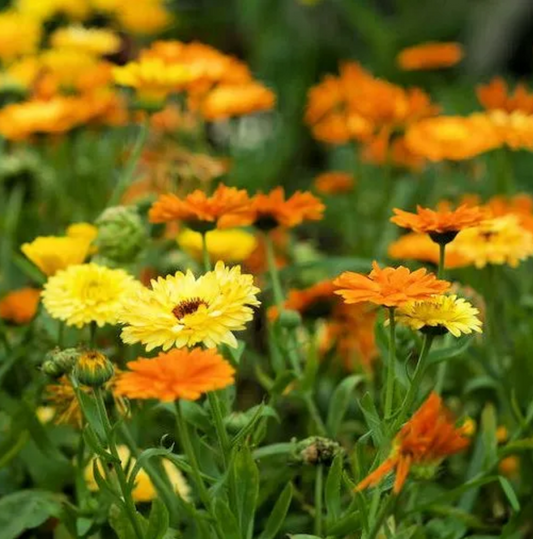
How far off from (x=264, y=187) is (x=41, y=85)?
0.61 m

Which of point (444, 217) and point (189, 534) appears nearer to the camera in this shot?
point (444, 217)

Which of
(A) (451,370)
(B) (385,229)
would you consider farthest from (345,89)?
(A) (451,370)

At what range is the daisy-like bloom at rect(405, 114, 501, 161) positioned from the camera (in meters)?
1.58

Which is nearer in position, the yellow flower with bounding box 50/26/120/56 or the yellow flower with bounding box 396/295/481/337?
the yellow flower with bounding box 396/295/481/337

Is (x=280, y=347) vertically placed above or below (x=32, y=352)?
above

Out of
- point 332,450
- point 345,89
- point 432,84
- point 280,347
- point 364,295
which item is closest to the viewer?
point 364,295

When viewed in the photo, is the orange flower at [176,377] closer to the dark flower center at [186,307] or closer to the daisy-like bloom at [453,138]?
the dark flower center at [186,307]

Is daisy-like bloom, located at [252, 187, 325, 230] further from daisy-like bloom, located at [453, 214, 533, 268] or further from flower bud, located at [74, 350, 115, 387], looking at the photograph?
flower bud, located at [74, 350, 115, 387]

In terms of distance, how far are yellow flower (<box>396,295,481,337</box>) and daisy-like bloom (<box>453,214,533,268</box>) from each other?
0.30 meters

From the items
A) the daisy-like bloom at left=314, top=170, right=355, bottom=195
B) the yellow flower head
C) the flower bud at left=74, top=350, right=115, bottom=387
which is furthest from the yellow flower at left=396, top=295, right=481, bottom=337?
the daisy-like bloom at left=314, top=170, right=355, bottom=195

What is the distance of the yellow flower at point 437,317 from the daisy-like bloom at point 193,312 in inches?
4.8

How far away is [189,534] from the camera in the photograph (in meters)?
1.13

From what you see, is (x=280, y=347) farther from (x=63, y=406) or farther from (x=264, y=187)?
(x=264, y=187)

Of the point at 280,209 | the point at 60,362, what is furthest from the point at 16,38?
the point at 60,362
